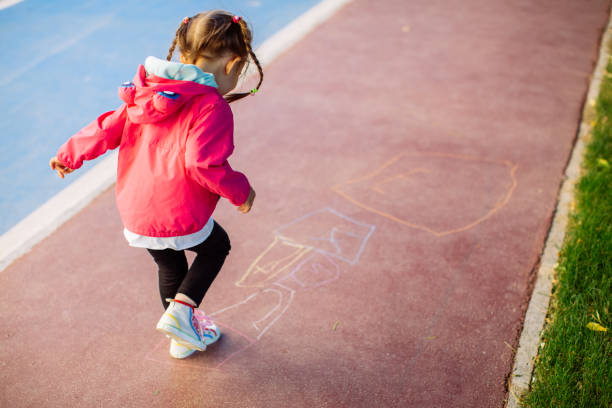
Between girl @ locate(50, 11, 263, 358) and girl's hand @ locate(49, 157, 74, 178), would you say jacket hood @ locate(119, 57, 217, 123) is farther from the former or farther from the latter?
girl's hand @ locate(49, 157, 74, 178)

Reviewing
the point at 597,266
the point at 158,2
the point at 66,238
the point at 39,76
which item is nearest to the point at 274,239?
the point at 66,238

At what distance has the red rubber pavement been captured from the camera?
241cm

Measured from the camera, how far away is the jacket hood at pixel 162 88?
5.89 feet

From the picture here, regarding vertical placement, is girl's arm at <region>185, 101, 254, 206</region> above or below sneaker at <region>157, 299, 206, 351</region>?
above

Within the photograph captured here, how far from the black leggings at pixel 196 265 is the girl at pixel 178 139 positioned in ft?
0.39

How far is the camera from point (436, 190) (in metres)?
3.75

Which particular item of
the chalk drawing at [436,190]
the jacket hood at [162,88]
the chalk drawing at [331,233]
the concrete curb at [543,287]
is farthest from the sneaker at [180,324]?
the chalk drawing at [436,190]

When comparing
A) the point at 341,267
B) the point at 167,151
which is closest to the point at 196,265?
the point at 167,151

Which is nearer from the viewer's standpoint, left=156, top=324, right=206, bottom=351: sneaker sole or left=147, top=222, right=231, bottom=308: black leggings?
left=156, top=324, right=206, bottom=351: sneaker sole

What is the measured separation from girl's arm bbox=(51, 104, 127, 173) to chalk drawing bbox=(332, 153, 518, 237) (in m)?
1.98

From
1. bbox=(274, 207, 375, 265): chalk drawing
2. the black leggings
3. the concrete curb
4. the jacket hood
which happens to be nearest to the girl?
the jacket hood

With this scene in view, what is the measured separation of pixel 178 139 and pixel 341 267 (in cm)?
151

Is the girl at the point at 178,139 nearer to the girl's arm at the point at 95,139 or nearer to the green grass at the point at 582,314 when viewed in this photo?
the girl's arm at the point at 95,139

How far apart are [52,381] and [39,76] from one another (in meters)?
3.93
